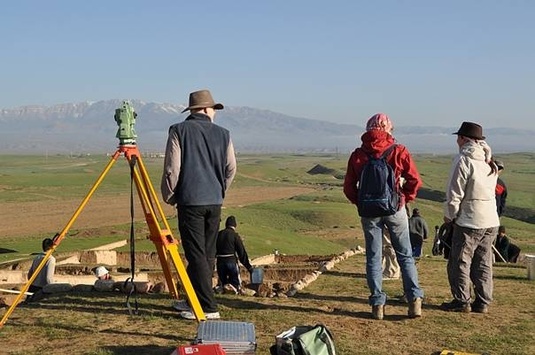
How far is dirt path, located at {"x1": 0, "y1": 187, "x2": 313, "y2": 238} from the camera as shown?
38.2 metres

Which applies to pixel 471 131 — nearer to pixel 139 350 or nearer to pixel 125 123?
pixel 125 123

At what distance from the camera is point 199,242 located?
22.7ft

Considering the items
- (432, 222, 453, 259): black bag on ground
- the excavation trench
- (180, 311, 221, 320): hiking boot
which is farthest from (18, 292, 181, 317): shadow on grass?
(432, 222, 453, 259): black bag on ground

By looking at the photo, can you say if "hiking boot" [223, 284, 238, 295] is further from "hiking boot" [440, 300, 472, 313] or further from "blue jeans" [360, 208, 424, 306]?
"hiking boot" [440, 300, 472, 313]

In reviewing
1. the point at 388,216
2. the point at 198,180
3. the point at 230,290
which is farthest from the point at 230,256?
the point at 388,216

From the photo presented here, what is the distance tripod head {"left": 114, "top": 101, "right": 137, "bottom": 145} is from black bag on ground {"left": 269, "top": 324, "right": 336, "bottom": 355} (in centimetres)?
299

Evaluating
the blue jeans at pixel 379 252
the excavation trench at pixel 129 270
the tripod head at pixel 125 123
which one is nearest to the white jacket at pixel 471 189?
the blue jeans at pixel 379 252

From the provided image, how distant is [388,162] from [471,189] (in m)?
1.21

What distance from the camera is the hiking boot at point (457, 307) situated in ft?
24.9

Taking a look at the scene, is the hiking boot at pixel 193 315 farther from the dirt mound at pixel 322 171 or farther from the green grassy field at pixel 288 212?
the dirt mound at pixel 322 171

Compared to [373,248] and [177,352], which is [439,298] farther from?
[177,352]

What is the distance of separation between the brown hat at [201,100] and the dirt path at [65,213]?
29896 mm

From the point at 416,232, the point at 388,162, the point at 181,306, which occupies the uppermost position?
the point at 388,162

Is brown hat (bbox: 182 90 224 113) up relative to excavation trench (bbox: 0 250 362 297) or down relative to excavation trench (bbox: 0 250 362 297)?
up
